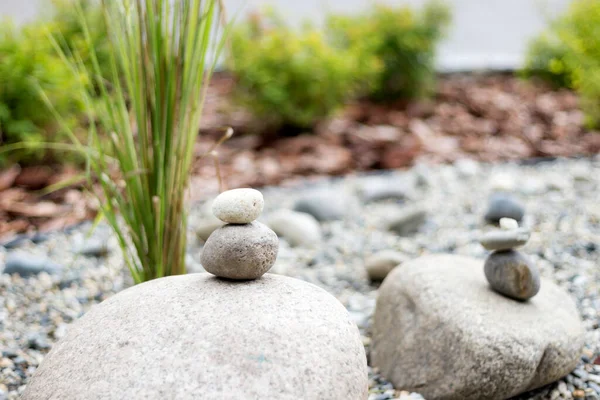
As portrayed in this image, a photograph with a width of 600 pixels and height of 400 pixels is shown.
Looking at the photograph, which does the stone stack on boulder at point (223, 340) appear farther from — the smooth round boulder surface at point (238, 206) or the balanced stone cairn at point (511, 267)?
the balanced stone cairn at point (511, 267)

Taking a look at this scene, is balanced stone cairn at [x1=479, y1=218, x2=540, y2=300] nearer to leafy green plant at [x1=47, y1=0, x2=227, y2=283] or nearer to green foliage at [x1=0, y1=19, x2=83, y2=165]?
leafy green plant at [x1=47, y1=0, x2=227, y2=283]

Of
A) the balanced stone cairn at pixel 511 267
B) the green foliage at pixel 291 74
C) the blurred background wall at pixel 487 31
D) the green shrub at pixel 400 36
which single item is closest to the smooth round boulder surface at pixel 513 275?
the balanced stone cairn at pixel 511 267

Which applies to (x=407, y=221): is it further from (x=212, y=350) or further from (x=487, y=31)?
(x=487, y=31)

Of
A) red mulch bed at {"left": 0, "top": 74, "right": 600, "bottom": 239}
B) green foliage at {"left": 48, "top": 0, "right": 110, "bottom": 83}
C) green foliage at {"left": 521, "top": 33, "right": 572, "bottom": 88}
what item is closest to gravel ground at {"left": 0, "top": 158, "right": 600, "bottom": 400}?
red mulch bed at {"left": 0, "top": 74, "right": 600, "bottom": 239}

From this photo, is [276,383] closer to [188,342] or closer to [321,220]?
[188,342]

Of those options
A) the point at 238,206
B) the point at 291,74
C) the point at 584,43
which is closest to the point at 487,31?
the point at 291,74

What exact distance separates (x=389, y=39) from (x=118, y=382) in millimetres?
4763

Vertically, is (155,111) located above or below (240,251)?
above

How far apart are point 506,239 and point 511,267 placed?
0.09 m

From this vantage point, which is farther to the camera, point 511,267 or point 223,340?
point 511,267

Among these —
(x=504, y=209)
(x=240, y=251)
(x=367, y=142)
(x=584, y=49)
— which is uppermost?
(x=584, y=49)

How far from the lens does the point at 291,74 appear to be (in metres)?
4.76

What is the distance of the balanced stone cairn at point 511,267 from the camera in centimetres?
184

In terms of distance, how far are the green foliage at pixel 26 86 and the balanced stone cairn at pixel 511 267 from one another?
2527mm
